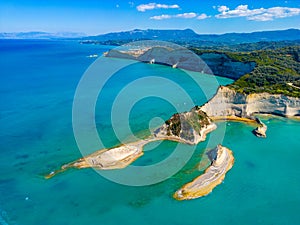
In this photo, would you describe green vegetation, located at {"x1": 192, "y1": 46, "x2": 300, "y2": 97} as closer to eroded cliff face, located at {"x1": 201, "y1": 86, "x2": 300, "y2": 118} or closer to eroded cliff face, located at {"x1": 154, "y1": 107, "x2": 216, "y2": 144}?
eroded cliff face, located at {"x1": 201, "y1": 86, "x2": 300, "y2": 118}

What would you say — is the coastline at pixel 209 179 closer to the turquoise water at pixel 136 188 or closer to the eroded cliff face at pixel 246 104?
the turquoise water at pixel 136 188

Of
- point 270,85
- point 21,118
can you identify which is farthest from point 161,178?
point 270,85

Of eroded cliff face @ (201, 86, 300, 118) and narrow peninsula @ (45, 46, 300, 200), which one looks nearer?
narrow peninsula @ (45, 46, 300, 200)

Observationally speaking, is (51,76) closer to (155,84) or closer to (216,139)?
(155,84)

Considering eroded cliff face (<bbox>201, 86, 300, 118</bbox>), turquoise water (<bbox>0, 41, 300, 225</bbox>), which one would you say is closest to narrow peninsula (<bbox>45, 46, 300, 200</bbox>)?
eroded cliff face (<bbox>201, 86, 300, 118</bbox>)

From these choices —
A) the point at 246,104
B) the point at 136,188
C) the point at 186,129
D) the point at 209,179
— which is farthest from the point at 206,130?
the point at 136,188
